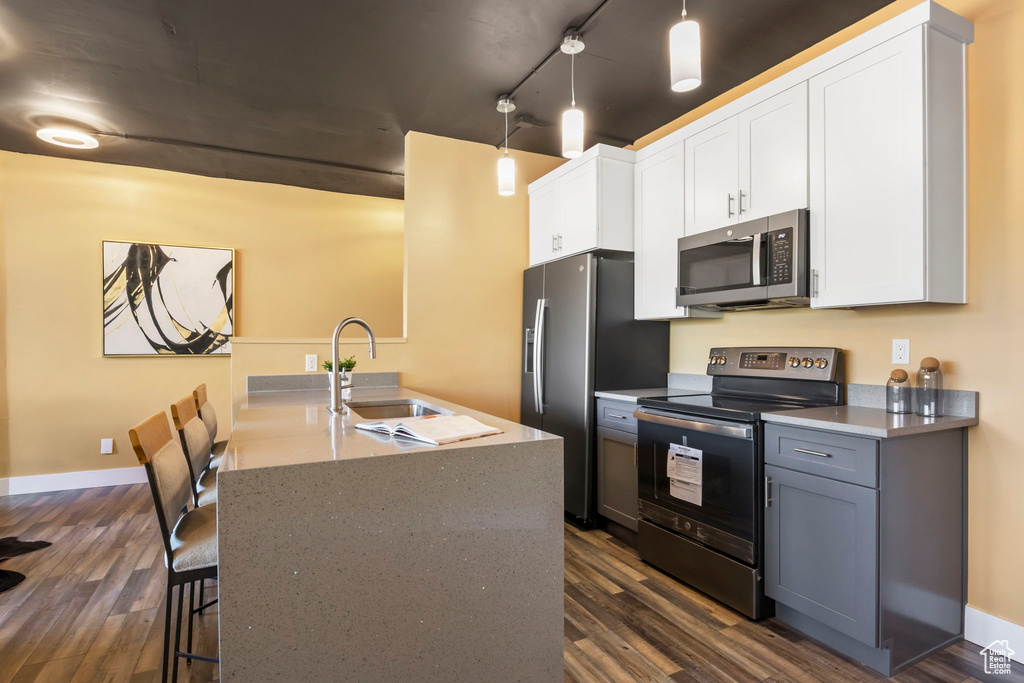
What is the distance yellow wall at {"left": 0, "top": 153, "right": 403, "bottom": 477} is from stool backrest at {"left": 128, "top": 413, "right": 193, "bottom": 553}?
124 inches

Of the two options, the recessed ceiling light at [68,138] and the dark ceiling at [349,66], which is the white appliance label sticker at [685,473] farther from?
the recessed ceiling light at [68,138]

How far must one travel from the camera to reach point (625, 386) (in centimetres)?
337

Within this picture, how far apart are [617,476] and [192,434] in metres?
2.18

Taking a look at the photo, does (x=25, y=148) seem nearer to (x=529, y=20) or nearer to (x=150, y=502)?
(x=150, y=502)

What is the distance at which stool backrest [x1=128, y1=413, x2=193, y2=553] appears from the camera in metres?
1.45

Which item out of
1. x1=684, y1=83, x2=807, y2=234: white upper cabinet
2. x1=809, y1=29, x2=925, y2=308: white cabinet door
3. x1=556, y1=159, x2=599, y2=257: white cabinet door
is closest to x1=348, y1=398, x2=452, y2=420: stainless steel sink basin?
x1=556, y1=159, x2=599, y2=257: white cabinet door

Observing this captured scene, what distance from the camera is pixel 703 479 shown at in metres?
2.44

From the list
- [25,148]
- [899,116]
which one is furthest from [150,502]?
[899,116]

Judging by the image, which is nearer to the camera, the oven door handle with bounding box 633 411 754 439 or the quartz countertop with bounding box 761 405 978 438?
the quartz countertop with bounding box 761 405 978 438

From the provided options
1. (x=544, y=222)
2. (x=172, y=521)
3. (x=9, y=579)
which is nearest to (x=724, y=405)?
(x=544, y=222)

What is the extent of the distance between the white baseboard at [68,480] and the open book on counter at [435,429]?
3784 millimetres

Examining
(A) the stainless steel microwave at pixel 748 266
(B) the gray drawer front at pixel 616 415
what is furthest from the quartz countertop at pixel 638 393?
(A) the stainless steel microwave at pixel 748 266

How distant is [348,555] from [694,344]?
2634 millimetres

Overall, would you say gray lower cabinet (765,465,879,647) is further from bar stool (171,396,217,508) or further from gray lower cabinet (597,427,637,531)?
bar stool (171,396,217,508)
